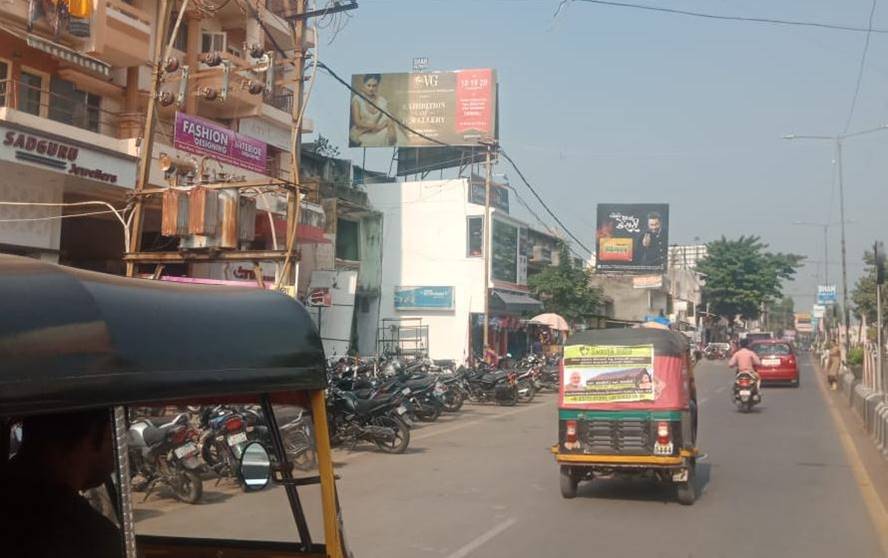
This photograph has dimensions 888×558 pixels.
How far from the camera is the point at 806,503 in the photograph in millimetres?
9406

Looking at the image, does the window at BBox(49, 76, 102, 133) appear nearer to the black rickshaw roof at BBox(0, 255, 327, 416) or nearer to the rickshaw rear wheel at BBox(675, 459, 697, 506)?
the rickshaw rear wheel at BBox(675, 459, 697, 506)

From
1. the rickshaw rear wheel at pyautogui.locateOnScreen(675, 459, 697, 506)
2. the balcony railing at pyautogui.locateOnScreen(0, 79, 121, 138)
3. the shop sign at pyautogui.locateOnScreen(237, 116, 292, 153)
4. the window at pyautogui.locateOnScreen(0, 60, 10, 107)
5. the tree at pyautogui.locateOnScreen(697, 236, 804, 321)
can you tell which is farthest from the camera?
the tree at pyautogui.locateOnScreen(697, 236, 804, 321)

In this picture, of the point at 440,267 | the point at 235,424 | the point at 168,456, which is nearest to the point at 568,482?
the point at 168,456

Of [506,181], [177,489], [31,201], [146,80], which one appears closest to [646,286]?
[506,181]

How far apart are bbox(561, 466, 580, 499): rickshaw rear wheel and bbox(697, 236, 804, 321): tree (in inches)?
2282

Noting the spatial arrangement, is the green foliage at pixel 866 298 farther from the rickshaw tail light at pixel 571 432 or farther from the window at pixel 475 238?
the rickshaw tail light at pixel 571 432

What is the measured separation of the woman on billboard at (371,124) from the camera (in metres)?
39.2

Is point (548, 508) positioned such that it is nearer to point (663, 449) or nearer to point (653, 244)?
point (663, 449)

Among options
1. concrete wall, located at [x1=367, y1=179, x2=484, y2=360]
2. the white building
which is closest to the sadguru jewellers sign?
the white building

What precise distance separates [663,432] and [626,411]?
0.44 meters

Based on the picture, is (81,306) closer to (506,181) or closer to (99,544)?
(99,544)

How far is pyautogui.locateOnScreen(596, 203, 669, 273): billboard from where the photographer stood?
179 feet

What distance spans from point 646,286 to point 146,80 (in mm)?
40249

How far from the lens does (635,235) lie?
181 ft
